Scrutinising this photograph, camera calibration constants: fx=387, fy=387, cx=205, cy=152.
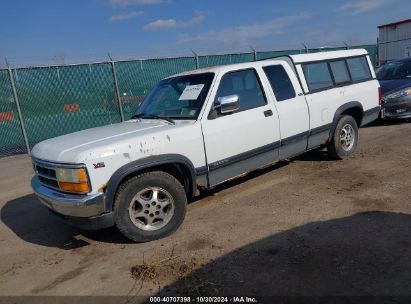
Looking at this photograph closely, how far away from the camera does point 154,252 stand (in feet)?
13.5

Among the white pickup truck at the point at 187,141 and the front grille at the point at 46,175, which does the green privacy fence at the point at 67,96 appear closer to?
the white pickup truck at the point at 187,141

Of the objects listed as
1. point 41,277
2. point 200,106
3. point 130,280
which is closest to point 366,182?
point 200,106

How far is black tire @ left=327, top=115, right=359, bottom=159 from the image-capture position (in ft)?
21.9

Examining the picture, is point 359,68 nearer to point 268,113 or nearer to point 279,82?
point 279,82

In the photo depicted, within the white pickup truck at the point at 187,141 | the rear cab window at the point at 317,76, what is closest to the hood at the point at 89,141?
the white pickup truck at the point at 187,141

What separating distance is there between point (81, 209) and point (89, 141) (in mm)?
792

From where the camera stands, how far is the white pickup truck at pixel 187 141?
158 inches

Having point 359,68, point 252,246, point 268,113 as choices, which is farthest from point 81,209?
point 359,68

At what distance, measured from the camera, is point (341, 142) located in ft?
22.6

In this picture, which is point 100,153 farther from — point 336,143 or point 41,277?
point 336,143

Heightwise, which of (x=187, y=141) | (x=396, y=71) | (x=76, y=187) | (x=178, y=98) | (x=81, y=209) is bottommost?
(x=81, y=209)

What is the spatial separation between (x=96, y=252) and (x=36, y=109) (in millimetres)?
7800

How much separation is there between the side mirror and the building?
20.9 metres

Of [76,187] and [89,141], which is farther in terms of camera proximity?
[89,141]
